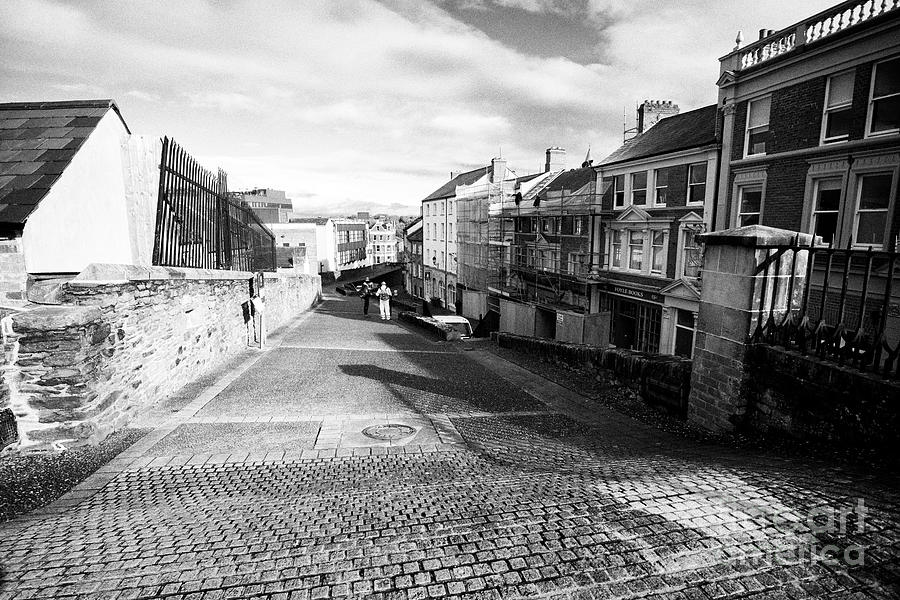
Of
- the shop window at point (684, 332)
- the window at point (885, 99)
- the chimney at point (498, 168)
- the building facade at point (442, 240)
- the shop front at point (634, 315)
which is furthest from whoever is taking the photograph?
the building facade at point (442, 240)

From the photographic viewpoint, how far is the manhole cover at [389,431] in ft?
21.1

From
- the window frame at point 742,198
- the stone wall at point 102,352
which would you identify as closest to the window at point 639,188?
the window frame at point 742,198

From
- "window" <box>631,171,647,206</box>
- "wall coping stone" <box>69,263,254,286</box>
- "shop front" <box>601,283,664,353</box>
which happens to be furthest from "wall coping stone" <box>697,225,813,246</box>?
"window" <box>631,171,647,206</box>

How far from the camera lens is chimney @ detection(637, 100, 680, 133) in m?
25.2

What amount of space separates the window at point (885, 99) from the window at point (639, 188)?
9279 millimetres

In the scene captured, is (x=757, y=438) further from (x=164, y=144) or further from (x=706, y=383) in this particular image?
(x=164, y=144)

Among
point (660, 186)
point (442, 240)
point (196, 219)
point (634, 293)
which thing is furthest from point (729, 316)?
point (442, 240)

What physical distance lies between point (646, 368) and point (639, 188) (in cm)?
1649

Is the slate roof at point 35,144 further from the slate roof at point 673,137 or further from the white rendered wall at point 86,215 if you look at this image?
the slate roof at point 673,137

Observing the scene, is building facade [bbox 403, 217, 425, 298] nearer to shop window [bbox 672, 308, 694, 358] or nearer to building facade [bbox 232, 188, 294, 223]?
building facade [bbox 232, 188, 294, 223]

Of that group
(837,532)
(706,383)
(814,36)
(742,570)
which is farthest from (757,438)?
(814,36)

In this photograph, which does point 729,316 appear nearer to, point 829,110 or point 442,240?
point 829,110

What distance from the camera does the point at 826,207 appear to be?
1416 cm

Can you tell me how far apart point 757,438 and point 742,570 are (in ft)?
11.3
